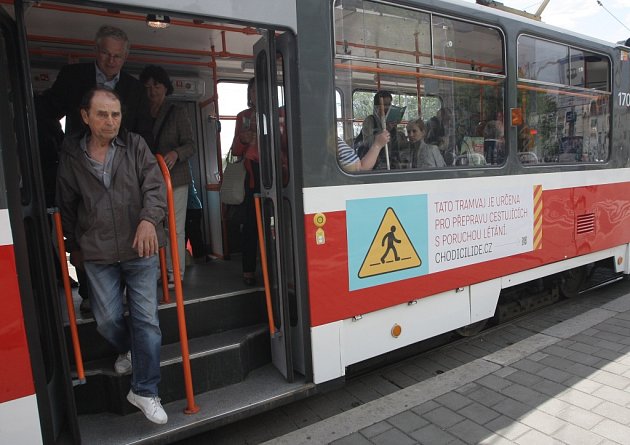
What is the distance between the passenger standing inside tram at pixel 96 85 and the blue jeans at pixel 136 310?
0.43 m

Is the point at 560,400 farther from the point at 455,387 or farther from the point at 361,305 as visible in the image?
the point at 361,305

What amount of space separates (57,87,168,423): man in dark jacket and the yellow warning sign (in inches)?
53.5

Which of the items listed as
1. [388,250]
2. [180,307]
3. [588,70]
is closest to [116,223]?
[180,307]

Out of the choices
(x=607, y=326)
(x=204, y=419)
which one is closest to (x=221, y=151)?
(x=204, y=419)

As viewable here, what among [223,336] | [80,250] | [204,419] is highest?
[80,250]

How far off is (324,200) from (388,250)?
65 centimetres

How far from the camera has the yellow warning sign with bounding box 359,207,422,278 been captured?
316 cm

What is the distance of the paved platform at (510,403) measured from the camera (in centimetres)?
287

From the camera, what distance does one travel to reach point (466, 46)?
3.63 metres

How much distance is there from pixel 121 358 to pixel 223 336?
2.27 feet

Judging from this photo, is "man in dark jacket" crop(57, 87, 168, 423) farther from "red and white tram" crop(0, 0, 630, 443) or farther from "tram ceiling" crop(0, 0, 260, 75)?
"tram ceiling" crop(0, 0, 260, 75)

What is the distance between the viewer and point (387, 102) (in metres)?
3.30

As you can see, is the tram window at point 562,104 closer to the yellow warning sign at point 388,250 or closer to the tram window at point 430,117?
the tram window at point 430,117

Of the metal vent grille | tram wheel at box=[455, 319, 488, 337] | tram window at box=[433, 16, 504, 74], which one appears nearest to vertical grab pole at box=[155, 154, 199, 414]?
tram window at box=[433, 16, 504, 74]
